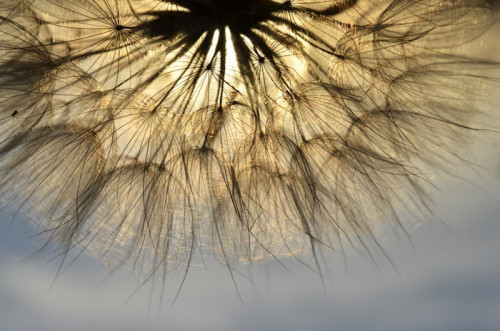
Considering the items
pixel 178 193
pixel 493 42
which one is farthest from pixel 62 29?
pixel 493 42

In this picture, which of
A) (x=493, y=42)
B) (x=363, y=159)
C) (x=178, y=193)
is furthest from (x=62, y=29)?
(x=493, y=42)

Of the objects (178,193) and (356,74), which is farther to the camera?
(178,193)

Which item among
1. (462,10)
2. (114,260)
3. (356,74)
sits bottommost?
(114,260)

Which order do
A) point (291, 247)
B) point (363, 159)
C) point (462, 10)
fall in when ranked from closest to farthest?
point (462, 10)
point (363, 159)
point (291, 247)

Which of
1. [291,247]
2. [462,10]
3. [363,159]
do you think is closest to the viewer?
[462,10]

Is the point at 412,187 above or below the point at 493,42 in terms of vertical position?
below

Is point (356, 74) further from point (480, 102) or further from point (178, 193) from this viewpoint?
point (178, 193)
